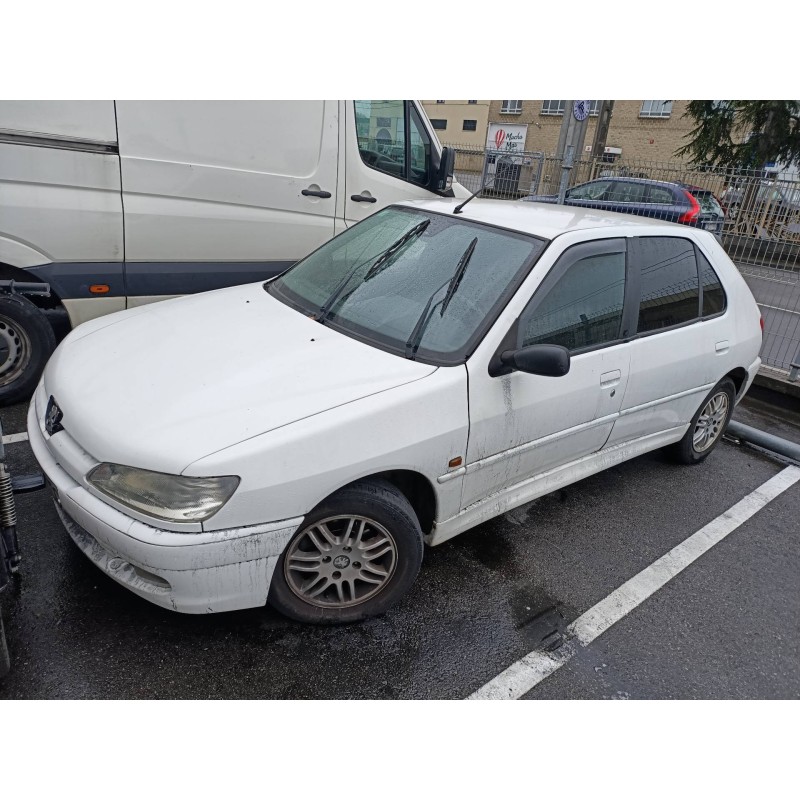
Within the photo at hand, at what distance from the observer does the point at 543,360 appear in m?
2.64

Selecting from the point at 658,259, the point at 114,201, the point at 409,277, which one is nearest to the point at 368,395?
the point at 409,277

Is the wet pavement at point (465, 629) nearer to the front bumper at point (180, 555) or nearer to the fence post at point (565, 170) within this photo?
the front bumper at point (180, 555)

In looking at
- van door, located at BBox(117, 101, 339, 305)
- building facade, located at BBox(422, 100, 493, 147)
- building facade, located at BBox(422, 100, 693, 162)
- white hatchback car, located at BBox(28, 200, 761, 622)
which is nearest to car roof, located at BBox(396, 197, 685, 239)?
white hatchback car, located at BBox(28, 200, 761, 622)

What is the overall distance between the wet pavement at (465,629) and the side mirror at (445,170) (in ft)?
11.0

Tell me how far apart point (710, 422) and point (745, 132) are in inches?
634

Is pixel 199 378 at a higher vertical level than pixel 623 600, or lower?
higher

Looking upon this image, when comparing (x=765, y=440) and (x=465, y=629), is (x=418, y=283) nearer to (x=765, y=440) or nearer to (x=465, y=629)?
(x=465, y=629)

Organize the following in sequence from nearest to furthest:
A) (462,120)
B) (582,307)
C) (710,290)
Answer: (582,307), (710,290), (462,120)

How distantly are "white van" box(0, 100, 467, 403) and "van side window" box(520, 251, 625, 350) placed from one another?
2650mm

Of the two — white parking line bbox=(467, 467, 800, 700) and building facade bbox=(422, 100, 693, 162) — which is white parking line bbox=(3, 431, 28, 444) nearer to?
white parking line bbox=(467, 467, 800, 700)

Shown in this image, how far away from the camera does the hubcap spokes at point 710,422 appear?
4.33 metres

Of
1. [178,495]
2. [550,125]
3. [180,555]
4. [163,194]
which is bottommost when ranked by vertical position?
[180,555]

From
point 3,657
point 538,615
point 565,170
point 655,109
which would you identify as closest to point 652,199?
point 565,170

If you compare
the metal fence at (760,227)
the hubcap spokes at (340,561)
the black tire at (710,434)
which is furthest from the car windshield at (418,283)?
the metal fence at (760,227)
